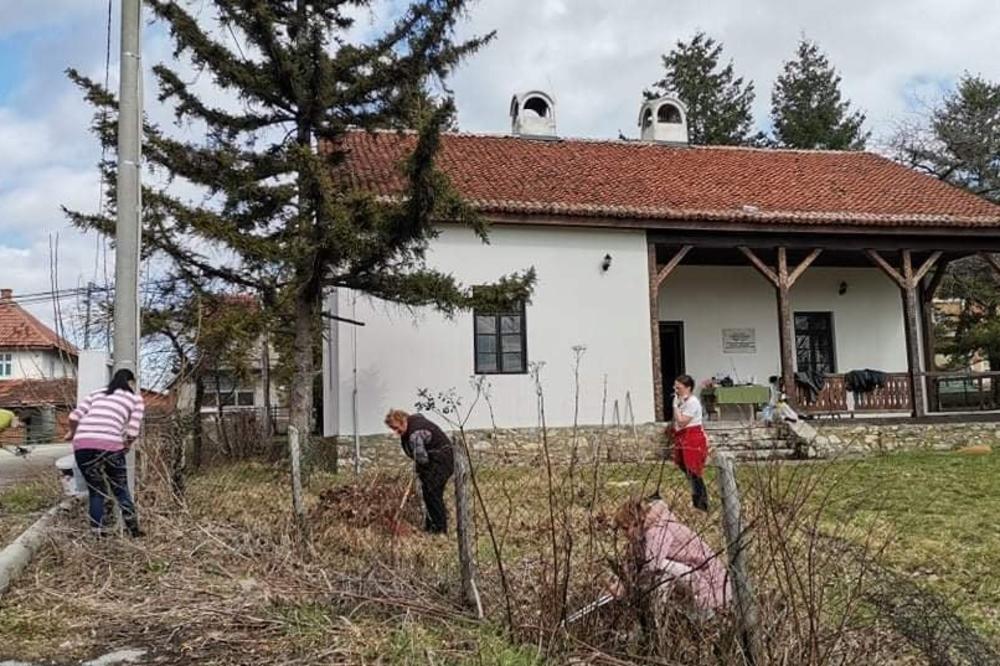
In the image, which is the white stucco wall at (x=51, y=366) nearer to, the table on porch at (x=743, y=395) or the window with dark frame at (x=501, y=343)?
the window with dark frame at (x=501, y=343)

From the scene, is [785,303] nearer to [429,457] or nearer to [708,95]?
[429,457]

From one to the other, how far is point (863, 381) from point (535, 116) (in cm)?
978

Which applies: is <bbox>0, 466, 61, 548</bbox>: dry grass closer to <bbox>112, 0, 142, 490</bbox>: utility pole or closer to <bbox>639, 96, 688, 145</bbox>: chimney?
<bbox>112, 0, 142, 490</bbox>: utility pole

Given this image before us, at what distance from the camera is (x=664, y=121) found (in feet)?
72.6

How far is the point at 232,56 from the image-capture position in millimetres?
12664

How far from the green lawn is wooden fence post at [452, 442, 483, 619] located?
1.80 m

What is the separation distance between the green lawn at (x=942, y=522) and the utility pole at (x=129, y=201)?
5854 millimetres

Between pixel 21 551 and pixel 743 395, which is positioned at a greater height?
pixel 743 395

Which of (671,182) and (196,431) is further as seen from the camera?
(671,182)

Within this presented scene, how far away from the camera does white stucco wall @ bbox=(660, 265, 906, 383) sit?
60.4 ft

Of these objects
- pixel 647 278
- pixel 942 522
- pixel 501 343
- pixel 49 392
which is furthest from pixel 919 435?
pixel 49 392

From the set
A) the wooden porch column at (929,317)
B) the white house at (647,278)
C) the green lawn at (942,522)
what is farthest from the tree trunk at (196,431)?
the wooden porch column at (929,317)

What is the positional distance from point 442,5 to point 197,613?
34.8 ft

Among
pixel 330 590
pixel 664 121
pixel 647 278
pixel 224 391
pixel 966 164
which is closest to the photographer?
pixel 330 590
